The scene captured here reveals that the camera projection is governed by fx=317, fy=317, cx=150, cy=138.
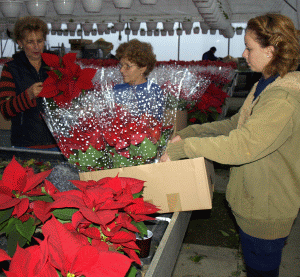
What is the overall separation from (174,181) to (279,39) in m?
0.60

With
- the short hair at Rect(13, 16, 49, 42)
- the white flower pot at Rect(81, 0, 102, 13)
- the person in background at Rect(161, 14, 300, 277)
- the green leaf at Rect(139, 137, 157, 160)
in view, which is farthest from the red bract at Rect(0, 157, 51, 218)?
the white flower pot at Rect(81, 0, 102, 13)

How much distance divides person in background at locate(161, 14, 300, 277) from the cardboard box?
0.09 meters

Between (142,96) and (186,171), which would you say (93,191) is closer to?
(186,171)

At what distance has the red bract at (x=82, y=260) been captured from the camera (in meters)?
0.50

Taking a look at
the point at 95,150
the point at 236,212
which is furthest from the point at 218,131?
the point at 95,150

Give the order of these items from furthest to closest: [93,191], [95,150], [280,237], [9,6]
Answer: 1. [9,6]
2. [280,237]
3. [95,150]
4. [93,191]

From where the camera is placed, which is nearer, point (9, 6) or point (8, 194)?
point (8, 194)

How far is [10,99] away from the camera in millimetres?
1796

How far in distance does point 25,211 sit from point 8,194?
0.08 meters

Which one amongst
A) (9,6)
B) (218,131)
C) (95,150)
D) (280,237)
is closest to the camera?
(95,150)

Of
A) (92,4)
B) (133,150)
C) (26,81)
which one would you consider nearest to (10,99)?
(26,81)

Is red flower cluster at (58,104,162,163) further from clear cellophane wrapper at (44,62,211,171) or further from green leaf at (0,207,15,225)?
green leaf at (0,207,15,225)

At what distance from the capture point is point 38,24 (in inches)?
74.3

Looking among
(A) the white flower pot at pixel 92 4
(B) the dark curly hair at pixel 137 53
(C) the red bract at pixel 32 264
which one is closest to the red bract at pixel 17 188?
(C) the red bract at pixel 32 264
